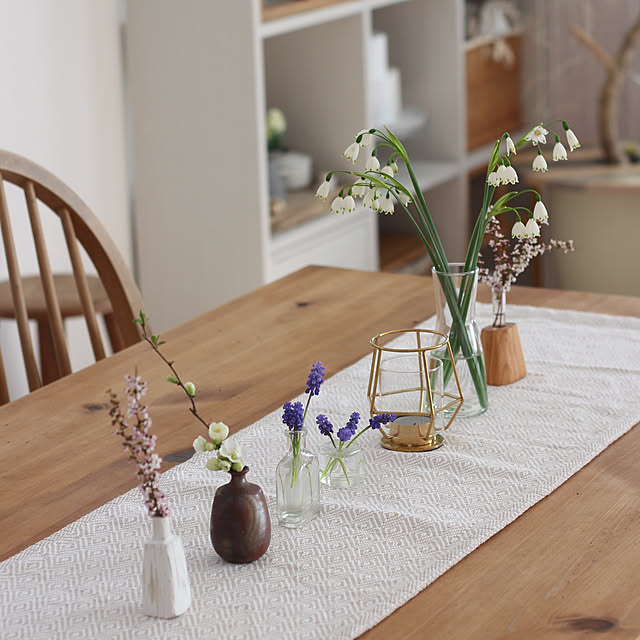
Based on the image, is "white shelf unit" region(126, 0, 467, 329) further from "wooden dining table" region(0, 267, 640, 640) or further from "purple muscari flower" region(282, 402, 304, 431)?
"purple muscari flower" region(282, 402, 304, 431)

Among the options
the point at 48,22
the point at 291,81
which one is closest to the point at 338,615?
the point at 48,22

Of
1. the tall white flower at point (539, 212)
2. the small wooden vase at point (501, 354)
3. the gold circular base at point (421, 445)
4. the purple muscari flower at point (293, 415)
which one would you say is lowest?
the gold circular base at point (421, 445)

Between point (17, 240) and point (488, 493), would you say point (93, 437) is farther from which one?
point (17, 240)

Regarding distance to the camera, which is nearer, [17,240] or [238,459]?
[238,459]

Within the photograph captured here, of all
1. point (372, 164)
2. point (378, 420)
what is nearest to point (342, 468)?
point (378, 420)

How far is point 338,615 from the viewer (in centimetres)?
82

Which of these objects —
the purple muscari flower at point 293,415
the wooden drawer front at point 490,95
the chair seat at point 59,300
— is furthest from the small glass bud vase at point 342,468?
the wooden drawer front at point 490,95

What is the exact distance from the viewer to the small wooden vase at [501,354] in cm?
130

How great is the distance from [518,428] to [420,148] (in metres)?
2.50

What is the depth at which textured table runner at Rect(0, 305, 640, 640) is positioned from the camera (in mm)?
825

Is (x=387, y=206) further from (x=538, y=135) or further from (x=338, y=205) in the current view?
(x=538, y=135)

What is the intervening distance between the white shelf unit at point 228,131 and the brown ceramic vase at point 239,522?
1721 millimetres

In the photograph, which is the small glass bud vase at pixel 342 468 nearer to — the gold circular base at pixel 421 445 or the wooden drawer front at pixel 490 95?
the gold circular base at pixel 421 445

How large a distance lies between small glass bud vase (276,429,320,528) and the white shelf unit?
1647mm
